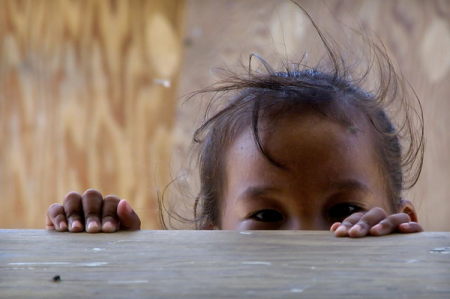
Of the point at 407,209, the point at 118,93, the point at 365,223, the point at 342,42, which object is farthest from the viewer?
the point at 118,93

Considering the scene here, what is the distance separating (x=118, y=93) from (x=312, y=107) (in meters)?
1.37

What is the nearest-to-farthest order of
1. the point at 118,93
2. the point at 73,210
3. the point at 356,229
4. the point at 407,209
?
the point at 356,229 → the point at 73,210 → the point at 407,209 → the point at 118,93

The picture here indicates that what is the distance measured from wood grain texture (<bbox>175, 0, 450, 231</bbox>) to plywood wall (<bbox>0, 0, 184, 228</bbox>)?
0.19 meters

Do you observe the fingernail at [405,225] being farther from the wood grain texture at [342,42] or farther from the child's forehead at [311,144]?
the wood grain texture at [342,42]

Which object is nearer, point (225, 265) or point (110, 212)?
point (225, 265)

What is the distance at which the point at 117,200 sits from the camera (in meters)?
1.97

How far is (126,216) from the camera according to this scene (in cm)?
186

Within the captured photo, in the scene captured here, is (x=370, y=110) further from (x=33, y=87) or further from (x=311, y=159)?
(x=33, y=87)

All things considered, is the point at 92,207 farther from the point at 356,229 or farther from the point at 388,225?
the point at 356,229

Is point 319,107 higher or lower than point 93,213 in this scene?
higher

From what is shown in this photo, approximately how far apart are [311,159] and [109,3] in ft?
5.44

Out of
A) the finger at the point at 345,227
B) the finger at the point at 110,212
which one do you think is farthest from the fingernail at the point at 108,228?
the finger at the point at 345,227

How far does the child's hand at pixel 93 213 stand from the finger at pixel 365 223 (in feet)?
1.67

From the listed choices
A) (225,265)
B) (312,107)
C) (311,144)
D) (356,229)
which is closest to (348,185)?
(311,144)
